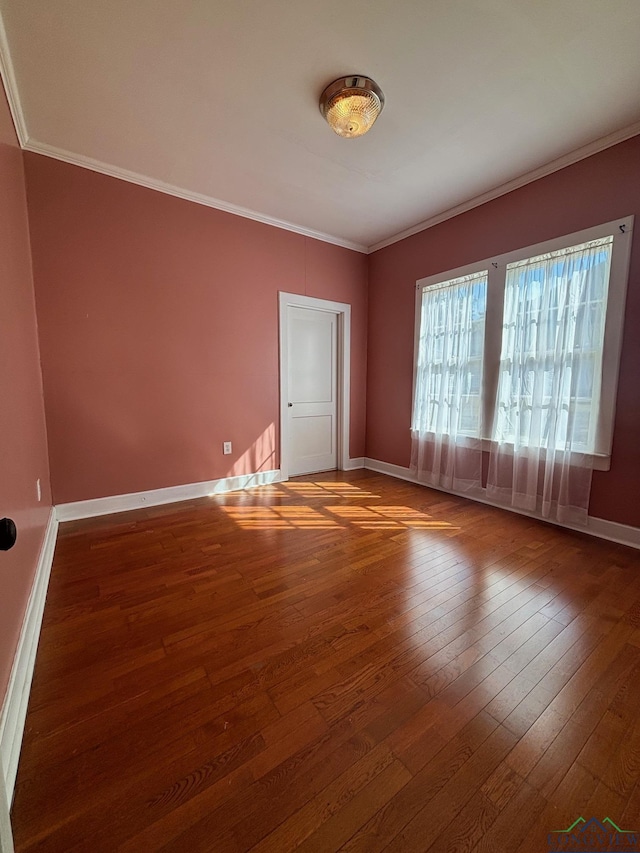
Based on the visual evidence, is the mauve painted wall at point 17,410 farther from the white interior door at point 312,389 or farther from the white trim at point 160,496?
the white interior door at point 312,389

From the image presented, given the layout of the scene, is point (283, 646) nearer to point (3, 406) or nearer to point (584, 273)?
point (3, 406)

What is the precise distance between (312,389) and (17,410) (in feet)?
9.86

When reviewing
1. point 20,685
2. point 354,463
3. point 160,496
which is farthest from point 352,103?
point 354,463

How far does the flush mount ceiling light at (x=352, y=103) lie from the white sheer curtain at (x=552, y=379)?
5.75ft

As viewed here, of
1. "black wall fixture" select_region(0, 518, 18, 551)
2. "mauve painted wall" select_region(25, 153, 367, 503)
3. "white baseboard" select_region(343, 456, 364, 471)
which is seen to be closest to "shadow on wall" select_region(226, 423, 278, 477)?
"mauve painted wall" select_region(25, 153, 367, 503)

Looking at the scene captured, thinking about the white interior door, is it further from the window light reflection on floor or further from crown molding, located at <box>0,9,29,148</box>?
crown molding, located at <box>0,9,29,148</box>

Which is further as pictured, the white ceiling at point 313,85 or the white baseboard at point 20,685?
the white ceiling at point 313,85

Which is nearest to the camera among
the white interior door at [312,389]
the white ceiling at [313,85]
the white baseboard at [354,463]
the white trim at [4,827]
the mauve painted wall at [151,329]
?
the white trim at [4,827]

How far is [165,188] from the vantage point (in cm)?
305

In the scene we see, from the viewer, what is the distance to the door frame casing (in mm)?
3920

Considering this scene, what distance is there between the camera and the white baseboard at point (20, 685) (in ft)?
3.22

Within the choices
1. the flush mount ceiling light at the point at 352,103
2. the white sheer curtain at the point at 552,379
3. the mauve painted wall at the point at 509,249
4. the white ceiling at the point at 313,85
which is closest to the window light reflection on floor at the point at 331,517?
the white sheer curtain at the point at 552,379

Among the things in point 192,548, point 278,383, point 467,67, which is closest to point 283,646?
point 192,548

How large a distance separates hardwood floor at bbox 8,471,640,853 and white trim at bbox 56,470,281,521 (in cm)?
61
